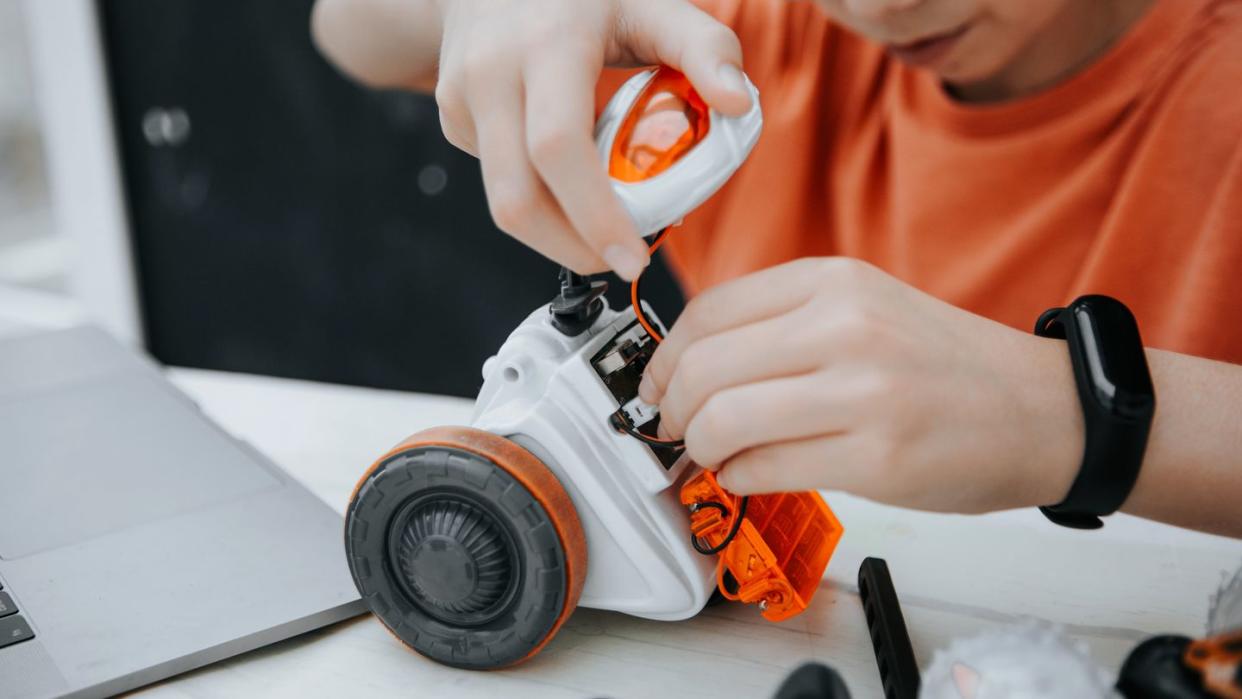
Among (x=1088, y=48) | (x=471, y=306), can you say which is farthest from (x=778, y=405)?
(x=471, y=306)

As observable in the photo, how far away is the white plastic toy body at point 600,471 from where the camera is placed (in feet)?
1.50

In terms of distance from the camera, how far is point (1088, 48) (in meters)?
0.86

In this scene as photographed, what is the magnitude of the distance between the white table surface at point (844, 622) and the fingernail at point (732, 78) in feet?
0.91

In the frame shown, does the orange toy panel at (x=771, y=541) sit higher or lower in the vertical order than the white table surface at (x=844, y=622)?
higher

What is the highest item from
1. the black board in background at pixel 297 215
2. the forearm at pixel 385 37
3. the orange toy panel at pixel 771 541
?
the forearm at pixel 385 37

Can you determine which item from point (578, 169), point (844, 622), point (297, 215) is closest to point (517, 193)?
point (578, 169)

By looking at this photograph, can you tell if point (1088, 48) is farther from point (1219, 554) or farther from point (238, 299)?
point (238, 299)

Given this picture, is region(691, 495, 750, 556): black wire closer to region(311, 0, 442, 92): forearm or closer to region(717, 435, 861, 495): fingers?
region(717, 435, 861, 495): fingers

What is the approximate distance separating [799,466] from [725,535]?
2.7 inches

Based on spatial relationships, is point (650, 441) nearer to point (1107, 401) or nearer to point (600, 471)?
point (600, 471)

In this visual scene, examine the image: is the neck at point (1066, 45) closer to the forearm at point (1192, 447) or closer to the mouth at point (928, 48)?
the mouth at point (928, 48)

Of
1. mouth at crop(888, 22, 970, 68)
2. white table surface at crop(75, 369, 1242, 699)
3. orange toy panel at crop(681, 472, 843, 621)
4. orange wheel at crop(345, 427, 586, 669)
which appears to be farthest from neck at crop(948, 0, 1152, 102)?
orange wheel at crop(345, 427, 586, 669)

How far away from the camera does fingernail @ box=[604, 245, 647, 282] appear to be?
16.9 inches

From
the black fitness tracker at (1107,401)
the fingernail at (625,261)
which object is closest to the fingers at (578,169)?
the fingernail at (625,261)
